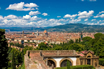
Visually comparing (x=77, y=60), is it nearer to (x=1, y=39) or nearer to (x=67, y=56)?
(x=67, y=56)

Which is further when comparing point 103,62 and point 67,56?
point 103,62

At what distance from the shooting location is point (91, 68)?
17.3 meters

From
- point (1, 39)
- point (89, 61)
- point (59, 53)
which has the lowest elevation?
point (89, 61)

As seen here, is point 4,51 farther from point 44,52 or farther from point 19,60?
point 19,60

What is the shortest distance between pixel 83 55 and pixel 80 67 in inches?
124

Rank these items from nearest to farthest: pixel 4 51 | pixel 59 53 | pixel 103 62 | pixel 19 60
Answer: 1. pixel 4 51
2. pixel 59 53
3. pixel 103 62
4. pixel 19 60

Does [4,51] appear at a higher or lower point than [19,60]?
higher

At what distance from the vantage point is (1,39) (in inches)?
687

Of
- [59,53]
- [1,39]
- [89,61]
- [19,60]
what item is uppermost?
[1,39]

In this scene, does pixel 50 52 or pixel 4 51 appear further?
pixel 50 52

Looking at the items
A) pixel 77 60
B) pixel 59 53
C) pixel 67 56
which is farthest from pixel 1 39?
pixel 77 60

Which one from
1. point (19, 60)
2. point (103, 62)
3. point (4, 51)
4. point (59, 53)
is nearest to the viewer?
point (4, 51)

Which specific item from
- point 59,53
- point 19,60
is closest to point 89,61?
point 59,53

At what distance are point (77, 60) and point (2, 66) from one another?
11.5m
